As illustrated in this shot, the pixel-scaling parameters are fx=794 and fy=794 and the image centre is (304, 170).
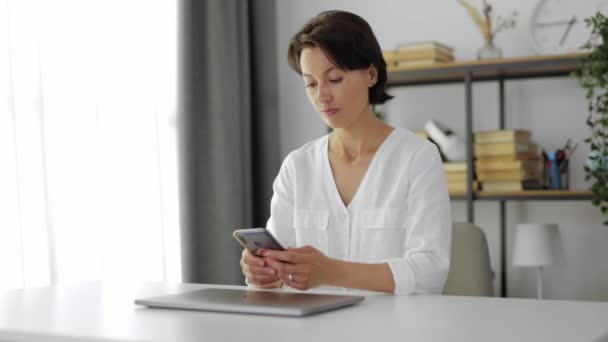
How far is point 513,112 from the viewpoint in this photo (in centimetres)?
354

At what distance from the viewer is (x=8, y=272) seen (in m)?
2.54

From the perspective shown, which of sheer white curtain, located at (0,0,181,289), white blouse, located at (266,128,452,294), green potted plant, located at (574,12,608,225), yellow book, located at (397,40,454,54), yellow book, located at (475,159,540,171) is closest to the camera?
white blouse, located at (266,128,452,294)

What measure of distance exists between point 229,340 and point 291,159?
96 centimetres

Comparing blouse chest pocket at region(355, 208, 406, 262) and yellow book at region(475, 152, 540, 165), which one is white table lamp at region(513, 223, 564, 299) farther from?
blouse chest pocket at region(355, 208, 406, 262)

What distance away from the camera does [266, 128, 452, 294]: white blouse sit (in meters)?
1.64

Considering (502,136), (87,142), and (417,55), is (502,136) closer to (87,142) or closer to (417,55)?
(417,55)

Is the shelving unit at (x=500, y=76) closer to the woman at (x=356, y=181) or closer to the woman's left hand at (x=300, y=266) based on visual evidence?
the woman at (x=356, y=181)

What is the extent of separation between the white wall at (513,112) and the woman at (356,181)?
1796mm

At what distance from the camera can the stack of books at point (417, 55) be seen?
10.9 ft

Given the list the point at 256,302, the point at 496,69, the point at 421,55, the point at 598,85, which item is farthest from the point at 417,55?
the point at 256,302

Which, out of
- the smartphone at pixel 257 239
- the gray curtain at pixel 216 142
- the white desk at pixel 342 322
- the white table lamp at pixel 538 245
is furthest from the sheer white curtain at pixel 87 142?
the white table lamp at pixel 538 245

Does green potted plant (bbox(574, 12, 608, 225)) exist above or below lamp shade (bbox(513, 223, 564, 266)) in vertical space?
above

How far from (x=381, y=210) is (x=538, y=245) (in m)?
1.54

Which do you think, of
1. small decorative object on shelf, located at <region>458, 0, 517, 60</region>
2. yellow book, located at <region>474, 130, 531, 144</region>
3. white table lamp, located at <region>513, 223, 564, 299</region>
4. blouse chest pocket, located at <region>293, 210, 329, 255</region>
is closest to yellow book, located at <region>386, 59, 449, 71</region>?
small decorative object on shelf, located at <region>458, 0, 517, 60</region>
